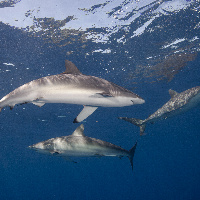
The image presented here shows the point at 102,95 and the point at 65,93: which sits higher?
the point at 65,93

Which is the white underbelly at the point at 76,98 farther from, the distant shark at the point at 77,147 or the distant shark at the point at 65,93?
the distant shark at the point at 77,147

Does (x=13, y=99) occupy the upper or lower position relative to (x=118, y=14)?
lower

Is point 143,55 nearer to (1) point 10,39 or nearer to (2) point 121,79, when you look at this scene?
(2) point 121,79

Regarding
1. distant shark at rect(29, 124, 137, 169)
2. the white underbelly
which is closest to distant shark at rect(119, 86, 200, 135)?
distant shark at rect(29, 124, 137, 169)

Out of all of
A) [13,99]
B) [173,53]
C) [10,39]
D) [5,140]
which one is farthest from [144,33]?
[5,140]

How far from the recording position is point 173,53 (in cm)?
1545

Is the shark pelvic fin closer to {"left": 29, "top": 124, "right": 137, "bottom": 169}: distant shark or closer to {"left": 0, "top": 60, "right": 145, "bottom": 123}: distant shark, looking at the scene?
{"left": 0, "top": 60, "right": 145, "bottom": 123}: distant shark

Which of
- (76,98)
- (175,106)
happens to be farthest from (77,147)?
(175,106)

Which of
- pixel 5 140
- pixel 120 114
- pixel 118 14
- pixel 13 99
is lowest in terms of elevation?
pixel 5 140

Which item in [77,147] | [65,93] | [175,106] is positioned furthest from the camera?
[175,106]

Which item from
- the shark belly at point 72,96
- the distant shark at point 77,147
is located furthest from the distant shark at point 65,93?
the distant shark at point 77,147

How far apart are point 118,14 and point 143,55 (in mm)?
5379

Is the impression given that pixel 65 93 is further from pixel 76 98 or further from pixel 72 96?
pixel 76 98

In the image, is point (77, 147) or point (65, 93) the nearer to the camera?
point (65, 93)
